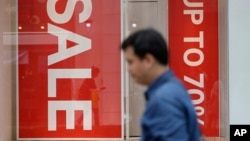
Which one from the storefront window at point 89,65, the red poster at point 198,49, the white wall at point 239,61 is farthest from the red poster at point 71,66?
the white wall at point 239,61

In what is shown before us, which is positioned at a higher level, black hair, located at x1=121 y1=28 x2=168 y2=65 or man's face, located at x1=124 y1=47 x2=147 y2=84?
black hair, located at x1=121 y1=28 x2=168 y2=65

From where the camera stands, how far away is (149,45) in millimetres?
2189

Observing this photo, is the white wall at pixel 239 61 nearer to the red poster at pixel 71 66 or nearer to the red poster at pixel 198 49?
the red poster at pixel 198 49

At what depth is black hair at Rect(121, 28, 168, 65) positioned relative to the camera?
86.3 inches

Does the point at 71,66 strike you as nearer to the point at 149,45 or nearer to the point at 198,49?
the point at 198,49

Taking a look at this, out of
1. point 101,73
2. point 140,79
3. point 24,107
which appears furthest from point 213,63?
point 140,79

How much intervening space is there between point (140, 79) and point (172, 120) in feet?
0.99

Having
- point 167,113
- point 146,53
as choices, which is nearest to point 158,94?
point 167,113

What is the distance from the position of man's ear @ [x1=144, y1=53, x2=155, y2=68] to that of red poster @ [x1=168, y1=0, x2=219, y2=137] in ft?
13.6

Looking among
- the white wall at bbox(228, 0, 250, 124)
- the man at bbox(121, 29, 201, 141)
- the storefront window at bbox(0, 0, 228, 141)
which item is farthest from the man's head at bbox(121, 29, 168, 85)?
the storefront window at bbox(0, 0, 228, 141)

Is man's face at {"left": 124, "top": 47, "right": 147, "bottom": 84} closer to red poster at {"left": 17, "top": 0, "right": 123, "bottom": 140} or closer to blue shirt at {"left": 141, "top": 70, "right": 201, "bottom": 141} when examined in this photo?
blue shirt at {"left": 141, "top": 70, "right": 201, "bottom": 141}

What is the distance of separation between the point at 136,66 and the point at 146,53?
0.10 metres

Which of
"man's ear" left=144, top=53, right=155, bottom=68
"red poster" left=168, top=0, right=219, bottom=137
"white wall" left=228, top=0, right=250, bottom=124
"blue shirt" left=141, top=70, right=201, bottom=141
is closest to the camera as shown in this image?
"blue shirt" left=141, top=70, right=201, bottom=141

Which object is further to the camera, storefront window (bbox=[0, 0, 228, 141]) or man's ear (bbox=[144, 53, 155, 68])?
storefront window (bbox=[0, 0, 228, 141])
